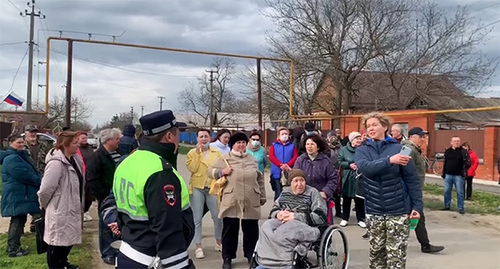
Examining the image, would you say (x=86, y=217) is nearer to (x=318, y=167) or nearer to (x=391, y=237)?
(x=318, y=167)

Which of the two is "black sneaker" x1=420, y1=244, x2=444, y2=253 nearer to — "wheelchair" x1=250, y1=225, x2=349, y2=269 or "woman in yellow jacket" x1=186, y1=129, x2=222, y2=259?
"wheelchair" x1=250, y1=225, x2=349, y2=269

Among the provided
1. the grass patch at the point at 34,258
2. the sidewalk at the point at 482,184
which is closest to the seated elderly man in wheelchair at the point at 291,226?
the grass patch at the point at 34,258

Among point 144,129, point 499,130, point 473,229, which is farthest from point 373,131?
point 499,130

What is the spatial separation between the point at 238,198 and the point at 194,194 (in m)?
1.02

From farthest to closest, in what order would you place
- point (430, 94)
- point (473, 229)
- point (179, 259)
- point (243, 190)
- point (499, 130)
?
point (430, 94) < point (499, 130) < point (473, 229) < point (243, 190) < point (179, 259)

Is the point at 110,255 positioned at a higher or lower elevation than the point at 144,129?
lower

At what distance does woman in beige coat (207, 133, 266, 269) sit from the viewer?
5.63 metres

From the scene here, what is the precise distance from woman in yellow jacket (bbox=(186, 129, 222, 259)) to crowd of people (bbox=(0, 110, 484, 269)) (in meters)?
0.01

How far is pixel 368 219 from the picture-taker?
471 centimetres

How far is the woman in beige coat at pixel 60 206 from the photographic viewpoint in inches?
188

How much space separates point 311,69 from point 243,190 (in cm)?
2119

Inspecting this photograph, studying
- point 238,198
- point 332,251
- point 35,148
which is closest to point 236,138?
point 238,198

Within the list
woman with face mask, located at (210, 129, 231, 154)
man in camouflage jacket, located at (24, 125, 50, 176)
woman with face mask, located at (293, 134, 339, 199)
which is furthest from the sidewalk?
man in camouflage jacket, located at (24, 125, 50, 176)

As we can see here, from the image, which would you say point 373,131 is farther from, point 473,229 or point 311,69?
point 311,69
